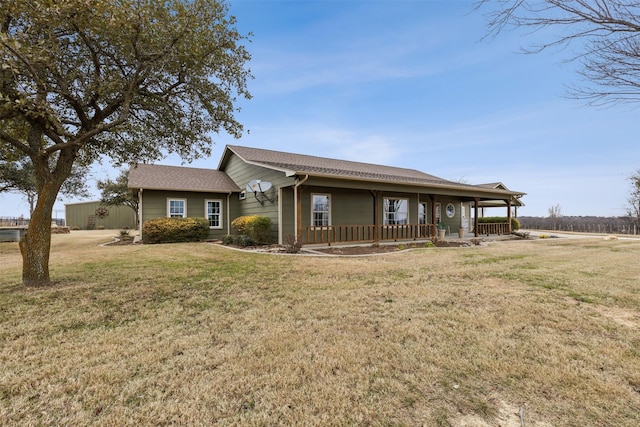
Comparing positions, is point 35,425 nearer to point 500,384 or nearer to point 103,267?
point 500,384

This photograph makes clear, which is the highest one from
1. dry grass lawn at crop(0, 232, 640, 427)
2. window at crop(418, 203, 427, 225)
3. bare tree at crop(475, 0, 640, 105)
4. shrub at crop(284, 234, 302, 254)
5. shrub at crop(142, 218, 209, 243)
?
bare tree at crop(475, 0, 640, 105)

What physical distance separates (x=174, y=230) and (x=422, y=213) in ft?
40.6

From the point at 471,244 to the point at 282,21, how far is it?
1155 cm

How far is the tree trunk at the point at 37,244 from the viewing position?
5062mm

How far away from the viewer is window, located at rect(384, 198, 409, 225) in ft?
46.1

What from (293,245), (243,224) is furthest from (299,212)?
(243,224)

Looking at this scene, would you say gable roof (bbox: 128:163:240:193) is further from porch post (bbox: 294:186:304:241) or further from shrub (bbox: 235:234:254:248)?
porch post (bbox: 294:186:304:241)

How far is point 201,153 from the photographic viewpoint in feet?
24.6

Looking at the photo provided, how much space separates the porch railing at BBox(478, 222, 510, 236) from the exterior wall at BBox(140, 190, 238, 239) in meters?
14.4

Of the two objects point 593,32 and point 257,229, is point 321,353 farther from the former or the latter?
point 257,229

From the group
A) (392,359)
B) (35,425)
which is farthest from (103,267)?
(392,359)

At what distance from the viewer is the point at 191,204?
13992mm

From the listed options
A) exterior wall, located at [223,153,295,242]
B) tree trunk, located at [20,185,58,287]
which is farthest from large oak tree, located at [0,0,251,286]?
exterior wall, located at [223,153,295,242]

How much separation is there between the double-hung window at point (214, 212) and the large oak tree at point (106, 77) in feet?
25.2
